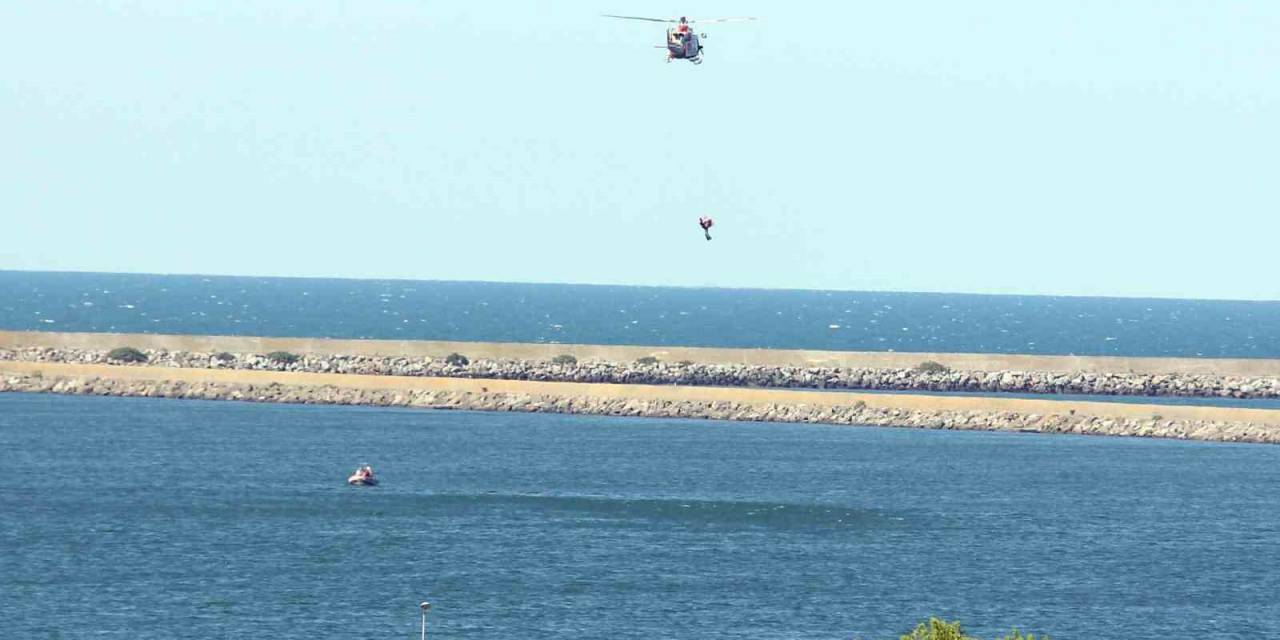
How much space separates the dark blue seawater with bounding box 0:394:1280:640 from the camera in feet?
181

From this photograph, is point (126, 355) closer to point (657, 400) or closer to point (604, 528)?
point (657, 400)

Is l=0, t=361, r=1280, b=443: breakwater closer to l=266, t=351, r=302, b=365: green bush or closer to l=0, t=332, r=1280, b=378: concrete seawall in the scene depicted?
l=266, t=351, r=302, b=365: green bush

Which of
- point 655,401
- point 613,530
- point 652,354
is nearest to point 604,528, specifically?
point 613,530

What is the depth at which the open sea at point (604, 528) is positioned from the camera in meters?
55.1

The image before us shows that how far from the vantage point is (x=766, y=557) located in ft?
212

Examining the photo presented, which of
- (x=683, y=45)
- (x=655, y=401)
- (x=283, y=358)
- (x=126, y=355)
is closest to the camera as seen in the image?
(x=683, y=45)

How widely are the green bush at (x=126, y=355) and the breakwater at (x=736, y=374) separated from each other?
1.37 feet

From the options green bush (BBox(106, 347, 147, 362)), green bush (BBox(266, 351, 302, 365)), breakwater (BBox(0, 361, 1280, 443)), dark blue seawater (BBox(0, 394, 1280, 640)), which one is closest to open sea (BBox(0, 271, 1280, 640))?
dark blue seawater (BBox(0, 394, 1280, 640))

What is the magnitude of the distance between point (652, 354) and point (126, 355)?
29.3m

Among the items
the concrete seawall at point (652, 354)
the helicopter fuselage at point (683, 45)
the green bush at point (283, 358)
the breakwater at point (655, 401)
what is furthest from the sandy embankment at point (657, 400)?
the helicopter fuselage at point (683, 45)

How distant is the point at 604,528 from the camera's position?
69000 millimetres

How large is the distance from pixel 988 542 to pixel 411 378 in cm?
4814

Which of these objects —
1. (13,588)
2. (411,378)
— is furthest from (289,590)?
(411,378)

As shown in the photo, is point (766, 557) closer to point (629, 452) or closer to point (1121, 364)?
point (629, 452)
